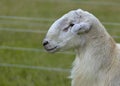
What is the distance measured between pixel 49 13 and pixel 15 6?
26.2 inches

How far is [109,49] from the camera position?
10.4 ft

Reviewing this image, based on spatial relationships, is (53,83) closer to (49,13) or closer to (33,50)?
(33,50)

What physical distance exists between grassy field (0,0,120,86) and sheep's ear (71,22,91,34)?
1.96m

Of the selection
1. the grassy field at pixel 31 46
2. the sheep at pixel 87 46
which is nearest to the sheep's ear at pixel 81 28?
the sheep at pixel 87 46

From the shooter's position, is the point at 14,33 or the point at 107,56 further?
the point at 14,33

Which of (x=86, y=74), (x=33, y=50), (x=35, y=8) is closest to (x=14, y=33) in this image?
(x=33, y=50)

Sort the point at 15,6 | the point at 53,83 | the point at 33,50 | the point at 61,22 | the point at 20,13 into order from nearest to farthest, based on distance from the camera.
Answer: the point at 61,22
the point at 53,83
the point at 33,50
the point at 20,13
the point at 15,6

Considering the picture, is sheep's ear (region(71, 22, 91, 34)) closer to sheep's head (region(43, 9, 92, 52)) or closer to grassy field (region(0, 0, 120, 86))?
sheep's head (region(43, 9, 92, 52))

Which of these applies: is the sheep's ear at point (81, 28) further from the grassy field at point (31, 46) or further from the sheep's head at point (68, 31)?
the grassy field at point (31, 46)

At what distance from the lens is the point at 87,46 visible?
3139 millimetres

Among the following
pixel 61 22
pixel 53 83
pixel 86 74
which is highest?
pixel 61 22

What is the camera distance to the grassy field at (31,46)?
16.9ft

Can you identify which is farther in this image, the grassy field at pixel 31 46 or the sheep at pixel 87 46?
the grassy field at pixel 31 46

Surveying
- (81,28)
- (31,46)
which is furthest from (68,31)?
(31,46)
